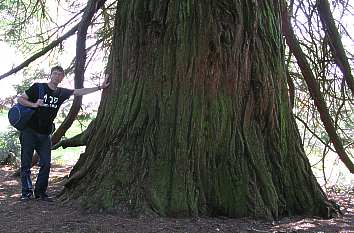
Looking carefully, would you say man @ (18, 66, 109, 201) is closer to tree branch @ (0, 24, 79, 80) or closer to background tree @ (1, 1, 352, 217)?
background tree @ (1, 1, 352, 217)

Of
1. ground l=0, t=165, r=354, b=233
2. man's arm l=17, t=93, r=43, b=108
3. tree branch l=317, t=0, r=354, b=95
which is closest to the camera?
ground l=0, t=165, r=354, b=233

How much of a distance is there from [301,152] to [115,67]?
241cm

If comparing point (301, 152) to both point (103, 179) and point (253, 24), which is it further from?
point (103, 179)

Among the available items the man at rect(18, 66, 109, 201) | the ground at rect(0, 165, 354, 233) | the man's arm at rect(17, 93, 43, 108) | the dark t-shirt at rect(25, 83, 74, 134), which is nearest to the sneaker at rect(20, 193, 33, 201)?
the man at rect(18, 66, 109, 201)

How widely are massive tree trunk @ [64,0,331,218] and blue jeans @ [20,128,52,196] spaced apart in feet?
1.62

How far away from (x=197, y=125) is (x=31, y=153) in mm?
2169

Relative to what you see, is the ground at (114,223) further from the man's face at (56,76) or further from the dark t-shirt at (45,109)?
the man's face at (56,76)

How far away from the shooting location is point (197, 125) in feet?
18.1

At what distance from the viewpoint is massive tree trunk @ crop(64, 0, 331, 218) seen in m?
5.39

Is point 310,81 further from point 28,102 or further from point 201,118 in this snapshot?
point 28,102

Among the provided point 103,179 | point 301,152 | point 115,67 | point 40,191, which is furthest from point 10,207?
point 301,152

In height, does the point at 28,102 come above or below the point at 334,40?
below

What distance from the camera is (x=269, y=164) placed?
5844 mm

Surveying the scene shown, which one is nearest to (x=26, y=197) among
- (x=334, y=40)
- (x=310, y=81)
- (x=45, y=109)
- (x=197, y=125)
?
(x=45, y=109)
